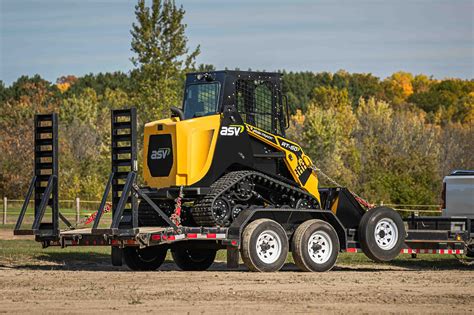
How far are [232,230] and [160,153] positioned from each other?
2361mm

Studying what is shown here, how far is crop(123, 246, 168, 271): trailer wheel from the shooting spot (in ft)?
76.3

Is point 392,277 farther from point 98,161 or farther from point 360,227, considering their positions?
point 98,161

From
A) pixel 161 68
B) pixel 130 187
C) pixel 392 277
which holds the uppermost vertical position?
pixel 161 68

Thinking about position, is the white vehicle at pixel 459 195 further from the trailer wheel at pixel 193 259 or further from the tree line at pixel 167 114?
the tree line at pixel 167 114

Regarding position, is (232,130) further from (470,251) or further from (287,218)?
(470,251)

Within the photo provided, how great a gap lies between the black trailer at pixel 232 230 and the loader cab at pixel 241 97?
1.70 m

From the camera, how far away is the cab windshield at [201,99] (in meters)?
22.5

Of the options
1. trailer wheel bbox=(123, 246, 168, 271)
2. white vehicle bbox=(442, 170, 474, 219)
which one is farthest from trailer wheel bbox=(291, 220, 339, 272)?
white vehicle bbox=(442, 170, 474, 219)

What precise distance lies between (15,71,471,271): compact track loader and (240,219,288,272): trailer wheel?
0.02 m

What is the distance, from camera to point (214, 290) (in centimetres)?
1756

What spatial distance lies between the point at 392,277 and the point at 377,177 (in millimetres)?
38623

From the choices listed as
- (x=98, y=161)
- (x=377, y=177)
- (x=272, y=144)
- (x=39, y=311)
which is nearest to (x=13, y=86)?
(x=98, y=161)

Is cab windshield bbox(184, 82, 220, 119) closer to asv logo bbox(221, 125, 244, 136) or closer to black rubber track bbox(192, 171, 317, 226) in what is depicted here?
asv logo bbox(221, 125, 244, 136)

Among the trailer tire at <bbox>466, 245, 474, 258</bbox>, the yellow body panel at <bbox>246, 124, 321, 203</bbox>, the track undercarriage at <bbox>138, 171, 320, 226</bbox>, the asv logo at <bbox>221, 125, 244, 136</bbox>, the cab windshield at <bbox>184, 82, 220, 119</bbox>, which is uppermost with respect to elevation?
the cab windshield at <bbox>184, 82, 220, 119</bbox>
